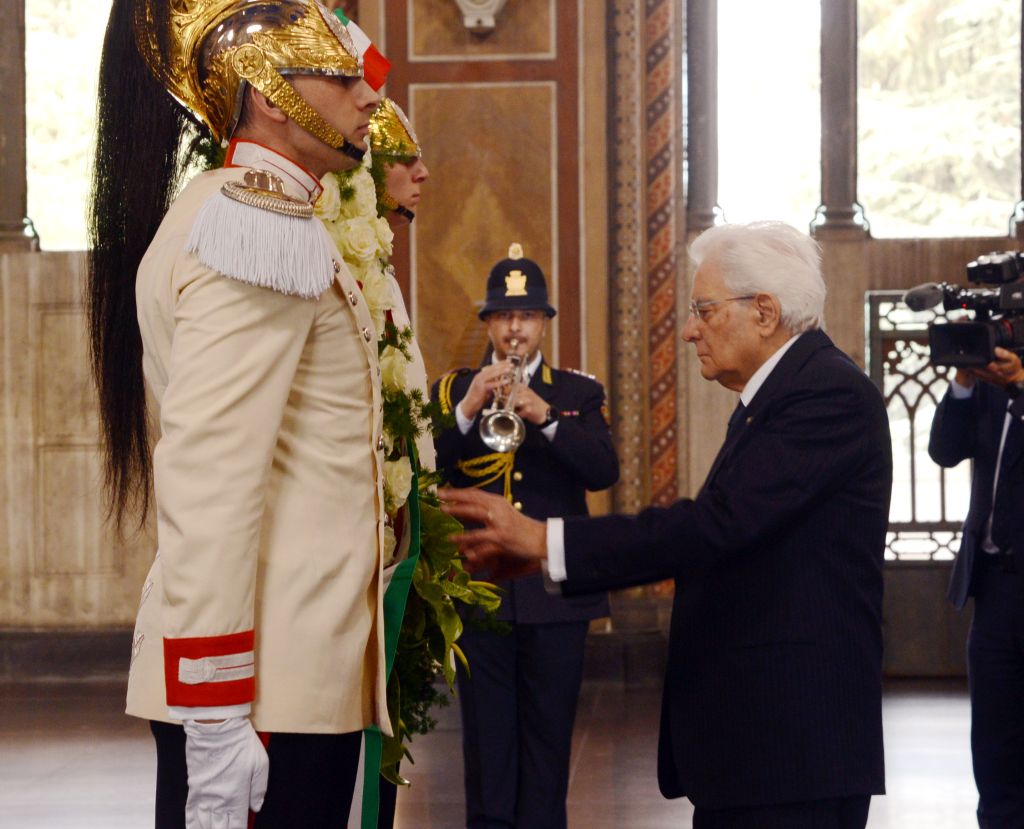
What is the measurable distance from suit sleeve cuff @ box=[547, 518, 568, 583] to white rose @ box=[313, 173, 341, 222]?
0.61 m

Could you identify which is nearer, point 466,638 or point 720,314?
point 720,314

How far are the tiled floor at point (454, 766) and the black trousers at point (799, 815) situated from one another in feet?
6.87

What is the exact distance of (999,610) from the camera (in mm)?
3924

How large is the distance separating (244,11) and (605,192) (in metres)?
4.51

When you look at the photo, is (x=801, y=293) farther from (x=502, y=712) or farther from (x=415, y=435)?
(x=502, y=712)

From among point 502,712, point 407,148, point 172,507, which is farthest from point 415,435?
point 502,712

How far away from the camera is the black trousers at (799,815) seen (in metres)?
2.29

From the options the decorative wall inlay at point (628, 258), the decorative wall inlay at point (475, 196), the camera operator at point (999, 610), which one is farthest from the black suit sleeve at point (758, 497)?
the decorative wall inlay at point (628, 258)

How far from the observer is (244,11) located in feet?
6.27

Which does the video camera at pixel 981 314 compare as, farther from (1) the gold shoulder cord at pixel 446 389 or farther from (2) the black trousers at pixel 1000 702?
(1) the gold shoulder cord at pixel 446 389

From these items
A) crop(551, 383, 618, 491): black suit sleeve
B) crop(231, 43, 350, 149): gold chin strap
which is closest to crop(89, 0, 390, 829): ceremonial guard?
crop(231, 43, 350, 149): gold chin strap

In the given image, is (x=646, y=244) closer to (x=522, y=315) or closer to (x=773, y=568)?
(x=522, y=315)

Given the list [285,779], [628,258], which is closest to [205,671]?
→ [285,779]

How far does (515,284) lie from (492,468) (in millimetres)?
556
